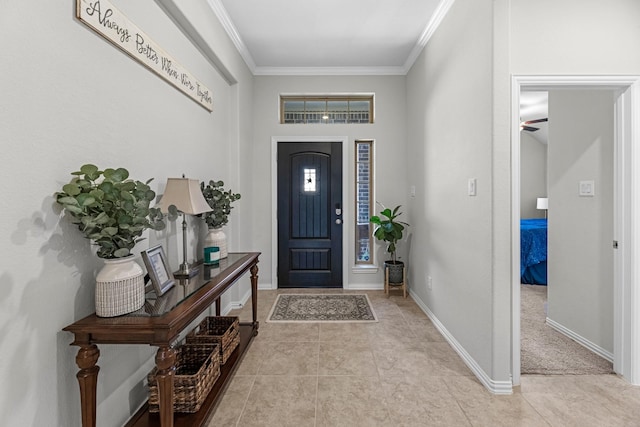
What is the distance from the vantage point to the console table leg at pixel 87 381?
4.00ft

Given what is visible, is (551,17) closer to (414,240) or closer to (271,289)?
(414,240)

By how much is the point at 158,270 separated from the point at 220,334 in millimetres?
1032

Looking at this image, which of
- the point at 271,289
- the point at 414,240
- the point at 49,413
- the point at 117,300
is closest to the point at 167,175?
the point at 117,300

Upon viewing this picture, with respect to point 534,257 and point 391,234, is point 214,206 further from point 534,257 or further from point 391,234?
point 534,257

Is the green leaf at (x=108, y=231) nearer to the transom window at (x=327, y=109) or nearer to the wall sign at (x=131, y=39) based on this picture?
the wall sign at (x=131, y=39)

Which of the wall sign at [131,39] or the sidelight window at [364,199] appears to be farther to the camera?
the sidelight window at [364,199]

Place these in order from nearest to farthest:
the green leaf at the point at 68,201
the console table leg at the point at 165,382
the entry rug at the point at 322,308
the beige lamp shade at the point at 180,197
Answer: the green leaf at the point at 68,201 → the console table leg at the point at 165,382 → the beige lamp shade at the point at 180,197 → the entry rug at the point at 322,308

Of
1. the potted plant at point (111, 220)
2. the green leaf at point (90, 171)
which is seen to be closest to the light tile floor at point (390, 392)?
the potted plant at point (111, 220)

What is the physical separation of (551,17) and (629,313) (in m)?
1.98

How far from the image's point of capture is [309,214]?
431 cm

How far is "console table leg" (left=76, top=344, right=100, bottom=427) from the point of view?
1220 mm

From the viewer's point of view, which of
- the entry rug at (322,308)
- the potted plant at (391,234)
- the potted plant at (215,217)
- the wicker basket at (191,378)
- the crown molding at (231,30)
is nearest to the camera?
the wicker basket at (191,378)

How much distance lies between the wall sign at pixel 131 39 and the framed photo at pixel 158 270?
1043 millimetres

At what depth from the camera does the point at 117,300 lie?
1326 mm
